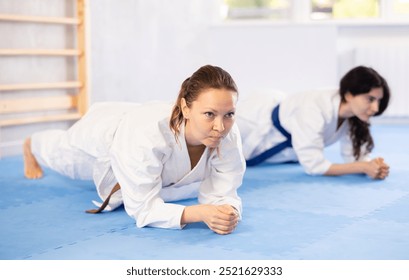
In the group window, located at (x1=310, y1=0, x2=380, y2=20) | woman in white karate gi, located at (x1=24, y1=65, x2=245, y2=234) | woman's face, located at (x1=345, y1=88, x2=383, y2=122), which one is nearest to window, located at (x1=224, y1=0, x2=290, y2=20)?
window, located at (x1=310, y1=0, x2=380, y2=20)

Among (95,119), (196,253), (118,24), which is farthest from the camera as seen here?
(118,24)

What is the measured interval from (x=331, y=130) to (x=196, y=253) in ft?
5.83

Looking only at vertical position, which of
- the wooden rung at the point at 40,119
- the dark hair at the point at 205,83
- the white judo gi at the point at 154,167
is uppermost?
the dark hair at the point at 205,83

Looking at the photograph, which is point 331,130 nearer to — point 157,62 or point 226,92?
point 226,92

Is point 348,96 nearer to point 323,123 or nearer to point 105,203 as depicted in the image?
point 323,123

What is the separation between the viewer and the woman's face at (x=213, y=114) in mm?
2312

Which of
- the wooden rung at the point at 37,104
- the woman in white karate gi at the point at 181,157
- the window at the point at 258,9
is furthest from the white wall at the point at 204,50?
the woman in white karate gi at the point at 181,157

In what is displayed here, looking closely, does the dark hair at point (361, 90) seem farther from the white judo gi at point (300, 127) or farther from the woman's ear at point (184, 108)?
the woman's ear at point (184, 108)

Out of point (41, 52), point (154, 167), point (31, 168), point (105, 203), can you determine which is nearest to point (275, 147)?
point (31, 168)

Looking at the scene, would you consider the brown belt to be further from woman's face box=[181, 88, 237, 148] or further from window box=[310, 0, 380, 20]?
window box=[310, 0, 380, 20]

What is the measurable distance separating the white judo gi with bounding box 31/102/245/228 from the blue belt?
1135 millimetres

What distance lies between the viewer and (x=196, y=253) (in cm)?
225

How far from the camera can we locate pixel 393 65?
6.40 metres
